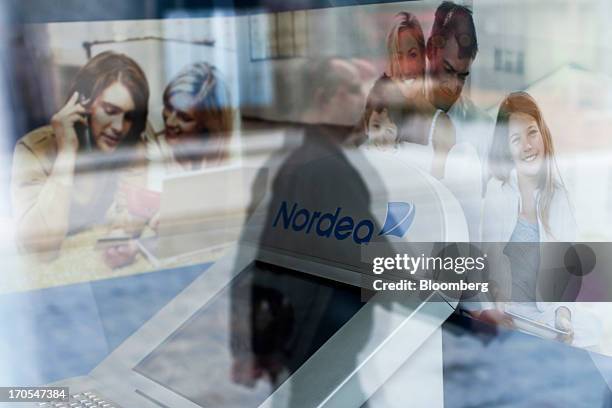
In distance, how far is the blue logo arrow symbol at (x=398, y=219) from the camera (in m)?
1.44

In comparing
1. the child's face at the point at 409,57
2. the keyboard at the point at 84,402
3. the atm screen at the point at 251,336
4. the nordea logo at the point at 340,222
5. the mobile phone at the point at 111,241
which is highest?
the child's face at the point at 409,57

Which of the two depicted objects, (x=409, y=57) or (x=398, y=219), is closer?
(x=398, y=219)

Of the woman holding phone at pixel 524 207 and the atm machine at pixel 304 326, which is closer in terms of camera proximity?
the atm machine at pixel 304 326

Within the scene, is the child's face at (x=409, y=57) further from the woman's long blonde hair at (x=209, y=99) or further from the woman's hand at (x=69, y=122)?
the woman's hand at (x=69, y=122)

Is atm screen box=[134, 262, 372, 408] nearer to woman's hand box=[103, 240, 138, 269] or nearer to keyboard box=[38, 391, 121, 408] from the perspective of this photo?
keyboard box=[38, 391, 121, 408]

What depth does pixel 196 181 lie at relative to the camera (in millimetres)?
3139

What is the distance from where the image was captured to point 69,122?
2.89 meters

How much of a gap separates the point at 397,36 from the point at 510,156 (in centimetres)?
45

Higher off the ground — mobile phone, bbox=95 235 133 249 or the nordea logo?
the nordea logo

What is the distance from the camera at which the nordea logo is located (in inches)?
57.0

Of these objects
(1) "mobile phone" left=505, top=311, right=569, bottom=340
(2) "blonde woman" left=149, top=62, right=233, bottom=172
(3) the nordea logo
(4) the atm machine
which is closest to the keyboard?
(4) the atm machine

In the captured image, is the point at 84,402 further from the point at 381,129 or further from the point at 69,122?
the point at 69,122

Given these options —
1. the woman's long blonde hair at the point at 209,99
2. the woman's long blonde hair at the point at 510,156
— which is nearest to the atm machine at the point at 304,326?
the woman's long blonde hair at the point at 510,156

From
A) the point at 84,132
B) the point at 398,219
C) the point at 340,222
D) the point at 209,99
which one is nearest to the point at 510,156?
the point at 398,219
